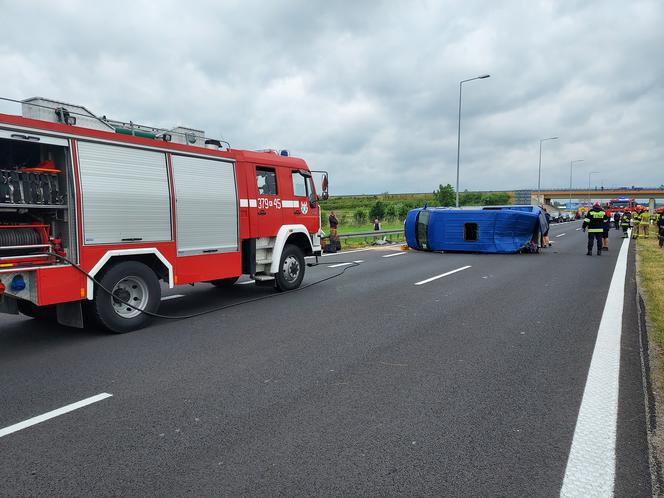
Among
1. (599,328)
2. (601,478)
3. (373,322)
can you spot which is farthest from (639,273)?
(601,478)

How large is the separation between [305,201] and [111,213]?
172 inches

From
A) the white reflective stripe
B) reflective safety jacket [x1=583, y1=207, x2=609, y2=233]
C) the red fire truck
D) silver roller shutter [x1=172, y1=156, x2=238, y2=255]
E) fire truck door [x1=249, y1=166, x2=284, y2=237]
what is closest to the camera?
the red fire truck

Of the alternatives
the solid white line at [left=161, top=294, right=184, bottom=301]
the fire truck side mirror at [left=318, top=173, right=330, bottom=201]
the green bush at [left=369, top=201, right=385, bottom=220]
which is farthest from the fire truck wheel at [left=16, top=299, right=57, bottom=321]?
the green bush at [left=369, top=201, right=385, bottom=220]

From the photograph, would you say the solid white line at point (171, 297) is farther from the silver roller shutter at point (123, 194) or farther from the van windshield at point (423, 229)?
the van windshield at point (423, 229)

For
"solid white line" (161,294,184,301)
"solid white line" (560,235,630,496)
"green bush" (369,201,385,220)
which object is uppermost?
"green bush" (369,201,385,220)

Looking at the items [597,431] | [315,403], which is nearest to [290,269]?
[315,403]

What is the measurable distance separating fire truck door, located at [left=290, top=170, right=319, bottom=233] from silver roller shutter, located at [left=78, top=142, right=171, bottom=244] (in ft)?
10.4

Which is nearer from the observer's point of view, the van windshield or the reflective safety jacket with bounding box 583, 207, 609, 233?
the reflective safety jacket with bounding box 583, 207, 609, 233

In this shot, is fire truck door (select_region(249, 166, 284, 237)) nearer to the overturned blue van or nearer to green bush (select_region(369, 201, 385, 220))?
the overturned blue van

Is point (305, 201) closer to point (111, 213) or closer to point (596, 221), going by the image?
point (111, 213)

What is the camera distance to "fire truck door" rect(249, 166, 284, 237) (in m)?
8.57

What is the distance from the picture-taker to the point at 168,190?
6883mm

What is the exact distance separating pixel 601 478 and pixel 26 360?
→ 5.35 metres

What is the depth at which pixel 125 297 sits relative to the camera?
6.50 m
